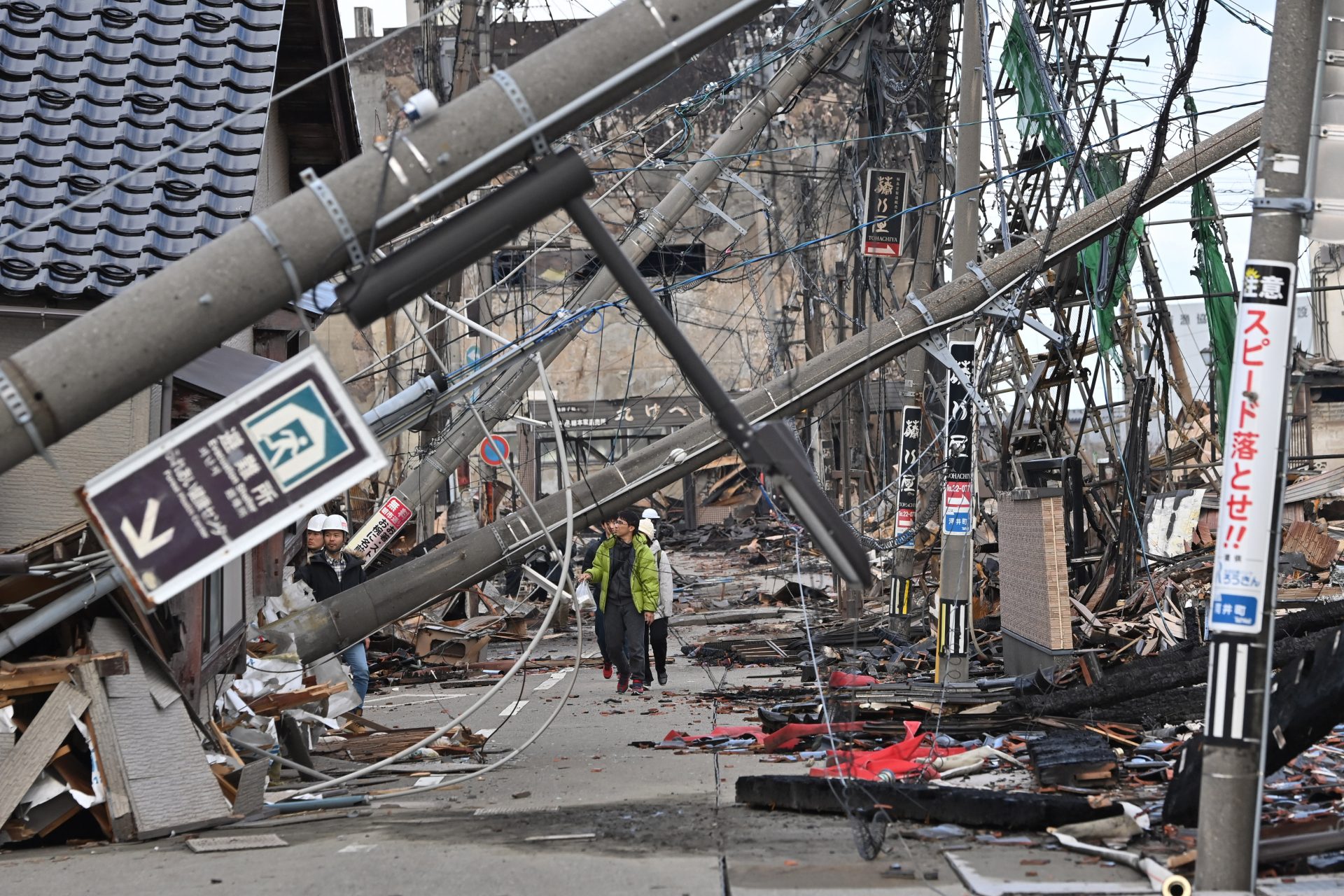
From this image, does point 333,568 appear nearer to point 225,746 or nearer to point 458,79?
point 225,746

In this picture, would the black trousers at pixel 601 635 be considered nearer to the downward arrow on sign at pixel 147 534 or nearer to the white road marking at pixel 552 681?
the white road marking at pixel 552 681

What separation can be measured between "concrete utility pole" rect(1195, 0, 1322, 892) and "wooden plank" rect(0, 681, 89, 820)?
6037mm

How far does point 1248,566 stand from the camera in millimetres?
6121

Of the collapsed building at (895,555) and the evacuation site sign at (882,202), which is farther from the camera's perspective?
the evacuation site sign at (882,202)

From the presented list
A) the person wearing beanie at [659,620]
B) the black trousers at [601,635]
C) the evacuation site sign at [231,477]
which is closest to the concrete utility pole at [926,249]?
the person wearing beanie at [659,620]

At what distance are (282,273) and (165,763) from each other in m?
4.35

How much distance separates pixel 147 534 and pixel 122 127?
631 cm

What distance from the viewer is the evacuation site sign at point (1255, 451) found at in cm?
611

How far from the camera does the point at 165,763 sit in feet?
27.5

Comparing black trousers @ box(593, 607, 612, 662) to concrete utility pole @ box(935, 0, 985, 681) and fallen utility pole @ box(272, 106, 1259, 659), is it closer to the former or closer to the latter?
concrete utility pole @ box(935, 0, 985, 681)

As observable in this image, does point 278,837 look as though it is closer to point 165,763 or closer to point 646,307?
point 165,763

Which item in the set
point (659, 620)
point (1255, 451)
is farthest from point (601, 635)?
point (1255, 451)

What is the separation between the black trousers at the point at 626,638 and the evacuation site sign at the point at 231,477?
1062 cm

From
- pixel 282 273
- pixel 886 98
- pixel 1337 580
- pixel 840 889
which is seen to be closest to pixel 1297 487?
pixel 1337 580
